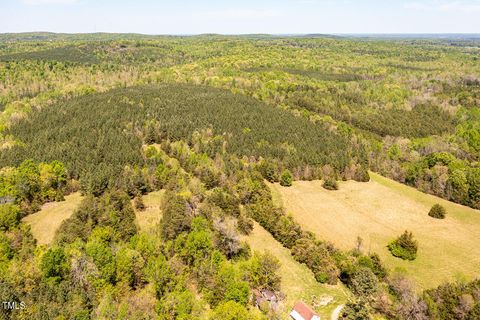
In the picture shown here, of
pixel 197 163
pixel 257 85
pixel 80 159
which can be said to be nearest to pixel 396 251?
pixel 197 163

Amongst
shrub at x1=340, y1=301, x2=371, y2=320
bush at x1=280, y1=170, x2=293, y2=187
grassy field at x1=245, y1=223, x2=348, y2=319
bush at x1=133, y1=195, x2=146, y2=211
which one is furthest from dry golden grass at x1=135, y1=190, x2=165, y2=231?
shrub at x1=340, y1=301, x2=371, y2=320

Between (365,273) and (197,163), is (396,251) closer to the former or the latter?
(365,273)

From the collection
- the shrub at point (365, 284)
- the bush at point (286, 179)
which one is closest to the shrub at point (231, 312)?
the shrub at point (365, 284)

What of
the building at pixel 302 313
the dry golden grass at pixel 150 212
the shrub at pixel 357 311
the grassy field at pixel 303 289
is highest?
the shrub at pixel 357 311

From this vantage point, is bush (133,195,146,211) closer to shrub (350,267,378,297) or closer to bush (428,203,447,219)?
shrub (350,267,378,297)

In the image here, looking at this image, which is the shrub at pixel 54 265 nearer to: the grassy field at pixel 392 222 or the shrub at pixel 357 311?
the shrub at pixel 357 311
